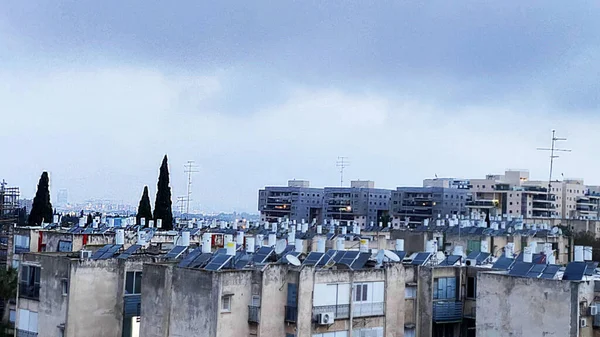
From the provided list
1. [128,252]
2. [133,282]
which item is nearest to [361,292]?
[133,282]

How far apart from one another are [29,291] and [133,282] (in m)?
6.15

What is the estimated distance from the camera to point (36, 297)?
136ft

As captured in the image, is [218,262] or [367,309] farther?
[367,309]

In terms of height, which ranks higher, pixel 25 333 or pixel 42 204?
pixel 42 204

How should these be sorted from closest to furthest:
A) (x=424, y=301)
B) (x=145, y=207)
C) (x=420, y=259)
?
(x=424, y=301)
(x=420, y=259)
(x=145, y=207)

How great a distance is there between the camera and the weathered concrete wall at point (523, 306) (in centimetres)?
3072

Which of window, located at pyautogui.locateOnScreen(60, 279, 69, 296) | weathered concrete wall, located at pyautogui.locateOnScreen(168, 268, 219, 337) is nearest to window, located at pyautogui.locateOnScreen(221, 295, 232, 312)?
weathered concrete wall, located at pyautogui.locateOnScreen(168, 268, 219, 337)

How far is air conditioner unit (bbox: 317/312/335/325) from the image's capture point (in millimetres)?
34213

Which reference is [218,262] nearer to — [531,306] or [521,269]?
[521,269]

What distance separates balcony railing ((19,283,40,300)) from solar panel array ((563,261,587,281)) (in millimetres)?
24757

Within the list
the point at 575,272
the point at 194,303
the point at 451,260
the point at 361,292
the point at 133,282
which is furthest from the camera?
the point at 451,260

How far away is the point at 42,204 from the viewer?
93.5m

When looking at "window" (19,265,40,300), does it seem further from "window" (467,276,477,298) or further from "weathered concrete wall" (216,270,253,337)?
"window" (467,276,477,298)

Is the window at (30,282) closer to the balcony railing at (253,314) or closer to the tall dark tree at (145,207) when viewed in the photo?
the balcony railing at (253,314)
